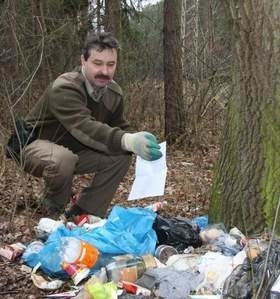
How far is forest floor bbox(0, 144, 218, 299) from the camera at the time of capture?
3.50 meters

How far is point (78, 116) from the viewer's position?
4.28 meters

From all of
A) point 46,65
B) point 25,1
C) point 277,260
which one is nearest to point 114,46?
point 277,260

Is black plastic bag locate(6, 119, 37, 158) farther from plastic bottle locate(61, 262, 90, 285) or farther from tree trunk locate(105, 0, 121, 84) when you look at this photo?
tree trunk locate(105, 0, 121, 84)

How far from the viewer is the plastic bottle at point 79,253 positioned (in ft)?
11.0

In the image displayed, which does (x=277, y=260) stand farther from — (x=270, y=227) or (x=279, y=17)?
(x=279, y=17)

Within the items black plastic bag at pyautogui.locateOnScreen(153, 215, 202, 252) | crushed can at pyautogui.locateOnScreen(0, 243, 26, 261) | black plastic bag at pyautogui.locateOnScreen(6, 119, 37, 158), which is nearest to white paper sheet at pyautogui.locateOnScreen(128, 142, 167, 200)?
black plastic bag at pyautogui.locateOnScreen(153, 215, 202, 252)

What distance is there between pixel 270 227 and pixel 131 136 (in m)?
1.10

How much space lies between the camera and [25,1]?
9.33 m

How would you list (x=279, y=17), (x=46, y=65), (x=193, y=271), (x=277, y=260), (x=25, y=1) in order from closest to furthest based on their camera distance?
(x=277, y=260) < (x=193, y=271) < (x=279, y=17) < (x=46, y=65) < (x=25, y=1)

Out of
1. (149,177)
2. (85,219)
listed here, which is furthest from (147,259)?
(85,219)

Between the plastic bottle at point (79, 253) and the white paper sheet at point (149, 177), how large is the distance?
1.70ft

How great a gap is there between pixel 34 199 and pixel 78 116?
3.93 ft

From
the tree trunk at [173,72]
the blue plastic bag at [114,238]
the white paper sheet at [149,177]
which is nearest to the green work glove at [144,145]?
the white paper sheet at [149,177]

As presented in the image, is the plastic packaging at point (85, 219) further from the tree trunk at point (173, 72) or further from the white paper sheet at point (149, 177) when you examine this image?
the tree trunk at point (173, 72)
